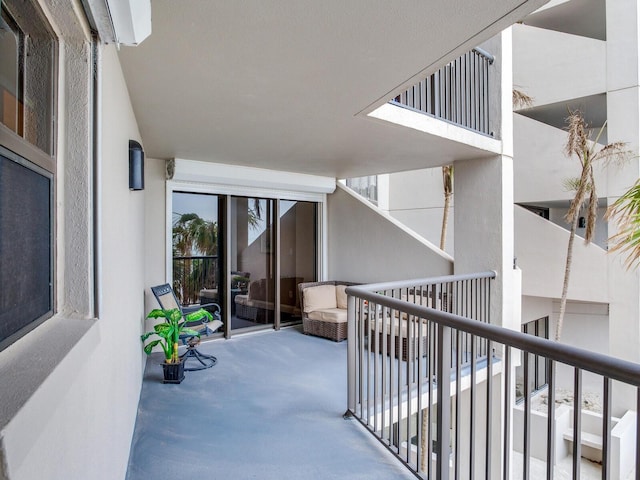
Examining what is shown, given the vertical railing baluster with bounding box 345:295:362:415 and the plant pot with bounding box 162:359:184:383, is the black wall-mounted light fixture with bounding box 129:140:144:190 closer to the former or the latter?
the vertical railing baluster with bounding box 345:295:362:415

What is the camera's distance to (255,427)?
2.90 metres

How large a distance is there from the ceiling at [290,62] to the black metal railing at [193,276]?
182 cm

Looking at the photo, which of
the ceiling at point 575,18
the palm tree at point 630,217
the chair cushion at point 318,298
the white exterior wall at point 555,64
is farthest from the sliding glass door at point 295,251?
the ceiling at point 575,18

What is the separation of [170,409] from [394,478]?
6.49 feet

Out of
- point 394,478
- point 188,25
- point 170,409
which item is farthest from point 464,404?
point 188,25

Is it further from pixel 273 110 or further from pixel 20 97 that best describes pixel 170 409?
pixel 20 97

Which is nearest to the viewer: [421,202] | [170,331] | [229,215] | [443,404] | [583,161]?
[443,404]

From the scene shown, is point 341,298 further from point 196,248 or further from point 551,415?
point 551,415

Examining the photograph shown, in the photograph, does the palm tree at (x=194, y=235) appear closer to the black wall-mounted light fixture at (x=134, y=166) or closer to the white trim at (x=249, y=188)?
the white trim at (x=249, y=188)

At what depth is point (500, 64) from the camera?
4.77 meters

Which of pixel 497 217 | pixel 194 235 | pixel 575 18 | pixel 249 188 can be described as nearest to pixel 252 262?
pixel 194 235

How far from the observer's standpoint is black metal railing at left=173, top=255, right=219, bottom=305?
16.8ft

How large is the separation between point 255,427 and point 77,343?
2156 mm

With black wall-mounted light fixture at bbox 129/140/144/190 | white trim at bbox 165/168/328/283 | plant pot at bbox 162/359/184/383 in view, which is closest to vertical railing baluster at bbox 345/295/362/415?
black wall-mounted light fixture at bbox 129/140/144/190
